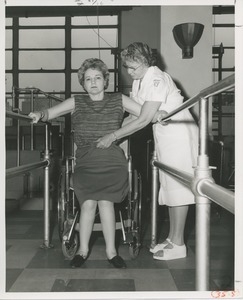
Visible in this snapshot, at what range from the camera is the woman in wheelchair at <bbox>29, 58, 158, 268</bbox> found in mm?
2072

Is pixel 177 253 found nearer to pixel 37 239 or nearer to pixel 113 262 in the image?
pixel 113 262

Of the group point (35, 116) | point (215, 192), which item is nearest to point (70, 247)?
Answer: point (35, 116)

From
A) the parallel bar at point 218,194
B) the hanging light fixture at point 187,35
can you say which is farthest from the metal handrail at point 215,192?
the hanging light fixture at point 187,35

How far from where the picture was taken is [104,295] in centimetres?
119

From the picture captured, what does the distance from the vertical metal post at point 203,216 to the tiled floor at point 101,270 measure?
2.05ft

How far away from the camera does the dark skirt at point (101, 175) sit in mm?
2082

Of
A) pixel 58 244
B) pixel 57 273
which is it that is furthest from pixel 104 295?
pixel 58 244

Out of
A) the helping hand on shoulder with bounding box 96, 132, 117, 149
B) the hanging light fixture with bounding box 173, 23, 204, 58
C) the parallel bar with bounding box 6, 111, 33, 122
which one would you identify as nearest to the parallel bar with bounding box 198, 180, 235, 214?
the parallel bar with bounding box 6, 111, 33, 122

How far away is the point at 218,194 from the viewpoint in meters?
0.96

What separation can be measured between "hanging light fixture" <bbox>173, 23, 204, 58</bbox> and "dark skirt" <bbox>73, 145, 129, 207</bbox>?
162 centimetres

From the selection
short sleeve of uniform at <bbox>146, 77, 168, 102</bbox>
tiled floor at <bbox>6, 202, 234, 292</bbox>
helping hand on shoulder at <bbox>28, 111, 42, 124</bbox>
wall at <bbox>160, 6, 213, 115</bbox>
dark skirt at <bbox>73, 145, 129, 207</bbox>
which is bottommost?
tiled floor at <bbox>6, 202, 234, 292</bbox>

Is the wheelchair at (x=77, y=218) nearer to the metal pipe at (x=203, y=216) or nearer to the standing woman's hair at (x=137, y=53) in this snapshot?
the standing woman's hair at (x=137, y=53)

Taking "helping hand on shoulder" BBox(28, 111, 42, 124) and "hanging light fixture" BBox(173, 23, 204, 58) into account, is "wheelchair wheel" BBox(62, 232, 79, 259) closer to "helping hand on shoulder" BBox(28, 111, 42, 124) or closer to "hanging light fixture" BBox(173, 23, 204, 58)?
"helping hand on shoulder" BBox(28, 111, 42, 124)
